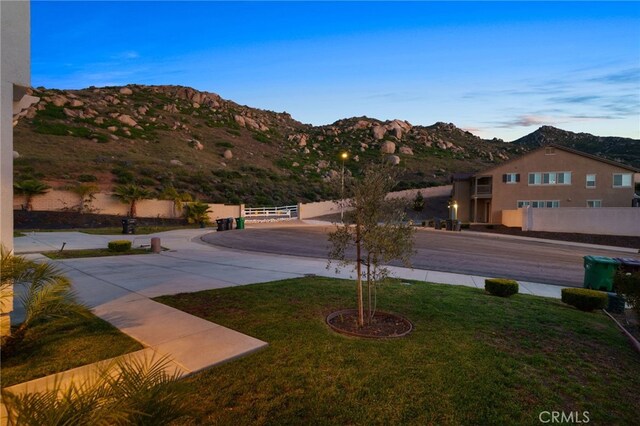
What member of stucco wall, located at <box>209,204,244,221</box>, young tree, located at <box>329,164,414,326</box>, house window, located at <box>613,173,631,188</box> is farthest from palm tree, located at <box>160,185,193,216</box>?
house window, located at <box>613,173,631,188</box>

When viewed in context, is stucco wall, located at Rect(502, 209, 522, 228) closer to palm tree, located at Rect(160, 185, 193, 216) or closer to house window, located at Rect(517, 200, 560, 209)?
house window, located at Rect(517, 200, 560, 209)

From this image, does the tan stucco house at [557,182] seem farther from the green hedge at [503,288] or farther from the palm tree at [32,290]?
the palm tree at [32,290]

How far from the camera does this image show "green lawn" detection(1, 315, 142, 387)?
4.56 m

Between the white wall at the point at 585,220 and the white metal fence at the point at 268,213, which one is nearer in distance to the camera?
the white wall at the point at 585,220

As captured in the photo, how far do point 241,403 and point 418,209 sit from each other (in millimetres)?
48019

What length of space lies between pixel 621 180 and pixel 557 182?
5.38 m

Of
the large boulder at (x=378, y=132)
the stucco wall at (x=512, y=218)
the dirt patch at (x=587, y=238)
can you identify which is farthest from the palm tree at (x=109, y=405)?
the large boulder at (x=378, y=132)

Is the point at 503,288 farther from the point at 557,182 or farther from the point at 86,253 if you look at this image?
the point at 557,182

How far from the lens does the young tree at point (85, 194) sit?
1142 inches

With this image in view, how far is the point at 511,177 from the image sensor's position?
38.9m

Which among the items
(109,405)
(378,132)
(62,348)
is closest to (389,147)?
(378,132)

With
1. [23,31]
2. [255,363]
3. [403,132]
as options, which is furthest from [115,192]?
[403,132]

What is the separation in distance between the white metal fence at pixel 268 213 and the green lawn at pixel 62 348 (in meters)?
32.0

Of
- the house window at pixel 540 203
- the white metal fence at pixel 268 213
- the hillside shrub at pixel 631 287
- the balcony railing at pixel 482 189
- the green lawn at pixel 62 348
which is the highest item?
the balcony railing at pixel 482 189
